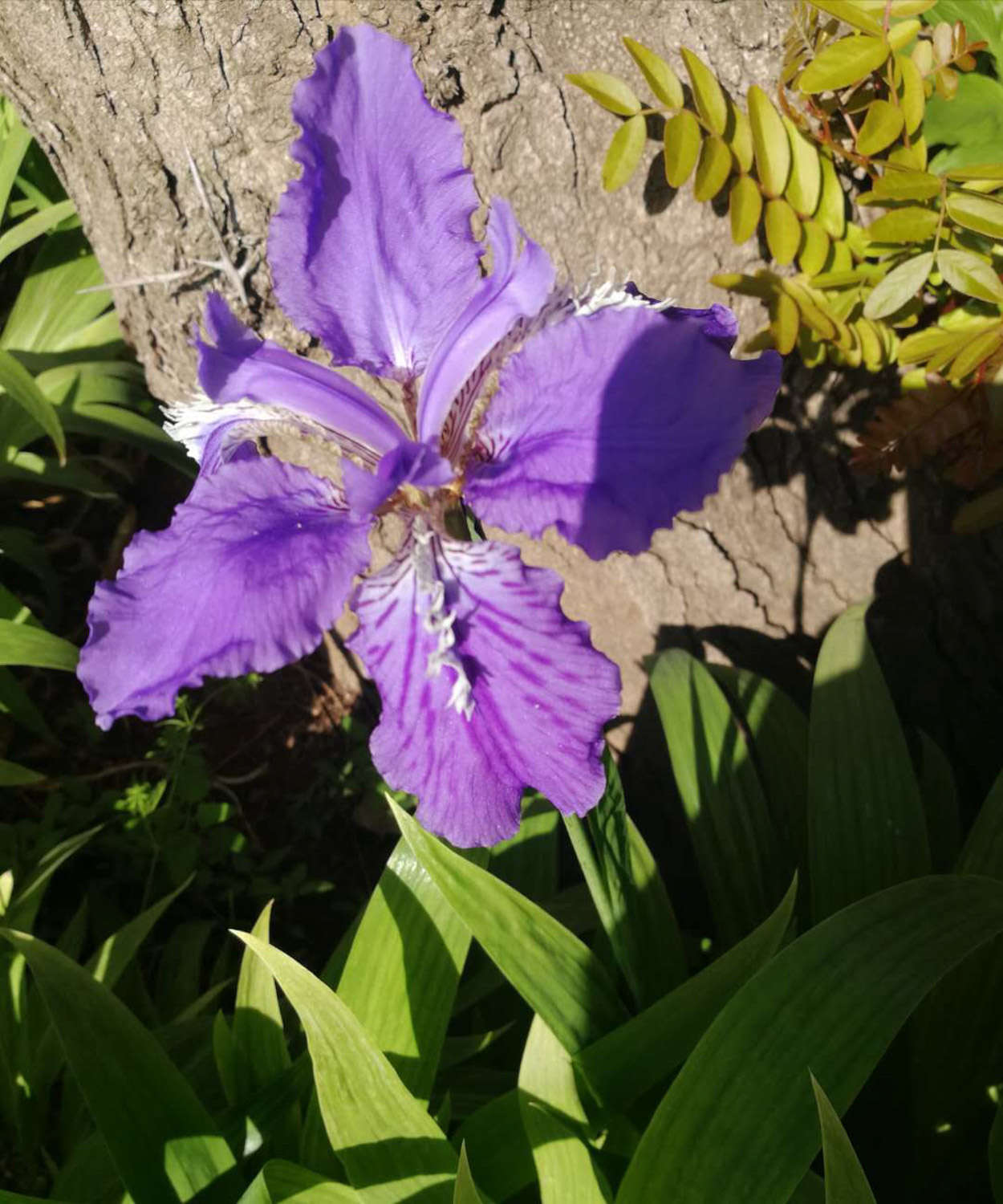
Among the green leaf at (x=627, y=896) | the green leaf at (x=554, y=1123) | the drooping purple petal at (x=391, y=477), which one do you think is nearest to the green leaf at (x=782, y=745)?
the green leaf at (x=627, y=896)

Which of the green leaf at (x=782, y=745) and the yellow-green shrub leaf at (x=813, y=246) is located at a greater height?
the yellow-green shrub leaf at (x=813, y=246)

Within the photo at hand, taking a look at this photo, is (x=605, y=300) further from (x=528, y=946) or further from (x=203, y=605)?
(x=528, y=946)

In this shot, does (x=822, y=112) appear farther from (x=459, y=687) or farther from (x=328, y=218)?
(x=459, y=687)

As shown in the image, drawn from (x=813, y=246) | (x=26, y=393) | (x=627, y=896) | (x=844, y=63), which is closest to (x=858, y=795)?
(x=627, y=896)

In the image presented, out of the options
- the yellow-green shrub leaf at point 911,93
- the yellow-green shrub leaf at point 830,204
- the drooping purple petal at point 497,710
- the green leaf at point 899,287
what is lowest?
the drooping purple petal at point 497,710

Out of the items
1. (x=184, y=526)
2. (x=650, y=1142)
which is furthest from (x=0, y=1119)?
(x=184, y=526)

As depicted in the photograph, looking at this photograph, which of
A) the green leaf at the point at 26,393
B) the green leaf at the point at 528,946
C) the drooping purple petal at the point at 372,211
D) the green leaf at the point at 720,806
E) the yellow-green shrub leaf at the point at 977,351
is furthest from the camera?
the green leaf at the point at 26,393

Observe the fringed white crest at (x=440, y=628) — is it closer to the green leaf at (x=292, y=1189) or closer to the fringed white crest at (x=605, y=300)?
the fringed white crest at (x=605, y=300)
